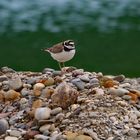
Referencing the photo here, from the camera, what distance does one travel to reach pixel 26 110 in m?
6.09

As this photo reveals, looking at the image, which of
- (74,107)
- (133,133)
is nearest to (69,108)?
(74,107)

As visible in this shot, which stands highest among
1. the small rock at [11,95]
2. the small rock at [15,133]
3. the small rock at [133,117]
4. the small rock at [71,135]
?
the small rock at [11,95]

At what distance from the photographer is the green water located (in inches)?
451

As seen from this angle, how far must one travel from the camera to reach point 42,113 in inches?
229

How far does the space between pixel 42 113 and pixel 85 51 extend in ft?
21.1

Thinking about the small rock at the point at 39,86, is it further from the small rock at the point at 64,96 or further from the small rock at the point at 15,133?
the small rock at the point at 15,133

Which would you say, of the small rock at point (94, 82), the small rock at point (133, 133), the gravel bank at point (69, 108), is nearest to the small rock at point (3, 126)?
the gravel bank at point (69, 108)

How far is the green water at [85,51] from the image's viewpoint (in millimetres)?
11461

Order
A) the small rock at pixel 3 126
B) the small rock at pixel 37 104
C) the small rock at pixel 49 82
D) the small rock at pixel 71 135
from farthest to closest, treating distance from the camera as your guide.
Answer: the small rock at pixel 49 82
the small rock at pixel 37 104
the small rock at pixel 3 126
the small rock at pixel 71 135

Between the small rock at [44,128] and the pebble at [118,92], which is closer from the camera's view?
the small rock at [44,128]

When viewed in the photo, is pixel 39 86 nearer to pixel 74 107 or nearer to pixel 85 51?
pixel 74 107

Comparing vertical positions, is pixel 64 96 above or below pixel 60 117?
above

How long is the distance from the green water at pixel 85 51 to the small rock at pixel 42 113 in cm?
523

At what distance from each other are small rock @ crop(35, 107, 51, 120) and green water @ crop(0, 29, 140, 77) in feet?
17.2
